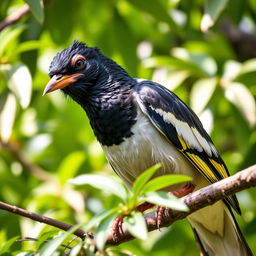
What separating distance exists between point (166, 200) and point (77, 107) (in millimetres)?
4390

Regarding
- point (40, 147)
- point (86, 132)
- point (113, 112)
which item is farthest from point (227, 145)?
point (113, 112)

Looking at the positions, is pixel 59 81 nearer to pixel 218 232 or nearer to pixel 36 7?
pixel 36 7

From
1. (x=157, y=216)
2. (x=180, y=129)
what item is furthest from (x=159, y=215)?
(x=180, y=129)

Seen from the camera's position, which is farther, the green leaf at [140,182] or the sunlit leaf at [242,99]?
the sunlit leaf at [242,99]

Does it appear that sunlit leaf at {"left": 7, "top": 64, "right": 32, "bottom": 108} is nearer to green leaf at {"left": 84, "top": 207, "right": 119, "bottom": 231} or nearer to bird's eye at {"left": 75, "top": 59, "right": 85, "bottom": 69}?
bird's eye at {"left": 75, "top": 59, "right": 85, "bottom": 69}

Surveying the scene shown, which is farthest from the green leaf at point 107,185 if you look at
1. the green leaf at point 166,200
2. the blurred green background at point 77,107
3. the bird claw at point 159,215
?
the blurred green background at point 77,107

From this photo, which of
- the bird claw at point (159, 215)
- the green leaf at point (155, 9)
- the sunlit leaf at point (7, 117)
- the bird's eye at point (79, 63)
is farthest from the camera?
the green leaf at point (155, 9)

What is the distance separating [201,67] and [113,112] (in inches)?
50.5

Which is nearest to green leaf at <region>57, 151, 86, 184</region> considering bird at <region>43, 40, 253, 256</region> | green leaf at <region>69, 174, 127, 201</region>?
bird at <region>43, 40, 253, 256</region>

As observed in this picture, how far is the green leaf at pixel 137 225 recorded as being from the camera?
8.87 feet

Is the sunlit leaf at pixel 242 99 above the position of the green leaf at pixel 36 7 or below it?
below

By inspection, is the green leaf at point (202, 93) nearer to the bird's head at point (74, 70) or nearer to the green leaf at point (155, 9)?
the green leaf at point (155, 9)

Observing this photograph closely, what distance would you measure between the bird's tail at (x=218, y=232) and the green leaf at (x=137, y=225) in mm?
2007

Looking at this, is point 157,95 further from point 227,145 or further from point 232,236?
point 227,145
